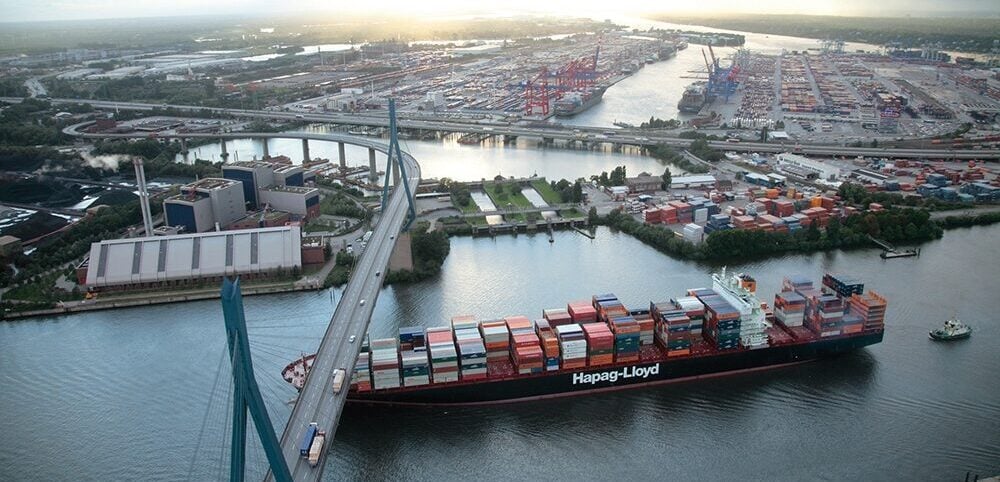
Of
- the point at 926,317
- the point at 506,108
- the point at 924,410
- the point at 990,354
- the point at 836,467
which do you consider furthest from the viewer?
the point at 506,108

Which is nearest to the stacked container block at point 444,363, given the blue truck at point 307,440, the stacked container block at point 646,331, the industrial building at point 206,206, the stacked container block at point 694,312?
the blue truck at point 307,440

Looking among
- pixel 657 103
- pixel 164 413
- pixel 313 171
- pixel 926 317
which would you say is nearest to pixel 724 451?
pixel 926 317

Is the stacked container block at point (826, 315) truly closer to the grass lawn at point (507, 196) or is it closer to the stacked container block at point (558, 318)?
the stacked container block at point (558, 318)

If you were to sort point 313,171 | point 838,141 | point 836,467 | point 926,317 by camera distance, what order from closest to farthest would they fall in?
1. point 836,467
2. point 926,317
3. point 313,171
4. point 838,141

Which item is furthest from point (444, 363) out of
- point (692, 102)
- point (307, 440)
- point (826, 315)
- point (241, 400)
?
point (692, 102)

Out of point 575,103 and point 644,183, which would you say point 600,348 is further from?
point 575,103

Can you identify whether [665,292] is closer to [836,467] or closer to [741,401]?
[741,401]
